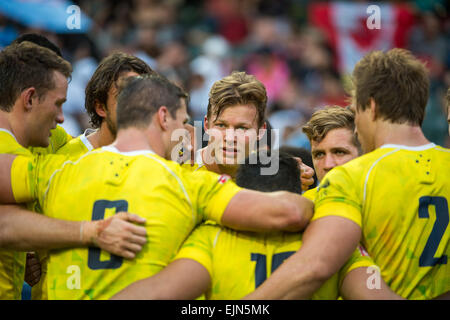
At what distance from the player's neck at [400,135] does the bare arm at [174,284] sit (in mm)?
1466

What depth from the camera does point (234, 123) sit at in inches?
208

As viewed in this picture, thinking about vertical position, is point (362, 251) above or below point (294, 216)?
below

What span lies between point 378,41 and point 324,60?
1.23 metres

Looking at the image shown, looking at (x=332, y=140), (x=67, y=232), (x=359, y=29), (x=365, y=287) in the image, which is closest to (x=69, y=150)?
(x=67, y=232)

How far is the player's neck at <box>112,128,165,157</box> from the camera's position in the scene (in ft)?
12.4

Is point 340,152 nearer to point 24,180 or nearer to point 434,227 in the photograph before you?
point 434,227

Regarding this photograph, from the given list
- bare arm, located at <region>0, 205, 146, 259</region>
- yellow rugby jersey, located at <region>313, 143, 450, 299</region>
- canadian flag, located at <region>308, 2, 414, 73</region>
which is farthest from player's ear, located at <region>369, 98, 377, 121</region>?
canadian flag, located at <region>308, 2, 414, 73</region>

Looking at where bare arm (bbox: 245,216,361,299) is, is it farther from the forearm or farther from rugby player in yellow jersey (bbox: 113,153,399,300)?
the forearm

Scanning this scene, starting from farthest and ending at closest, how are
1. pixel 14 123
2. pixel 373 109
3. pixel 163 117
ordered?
pixel 14 123 → pixel 373 109 → pixel 163 117

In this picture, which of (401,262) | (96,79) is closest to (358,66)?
(401,262)

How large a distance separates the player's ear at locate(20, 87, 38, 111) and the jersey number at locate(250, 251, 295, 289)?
1.88 metres

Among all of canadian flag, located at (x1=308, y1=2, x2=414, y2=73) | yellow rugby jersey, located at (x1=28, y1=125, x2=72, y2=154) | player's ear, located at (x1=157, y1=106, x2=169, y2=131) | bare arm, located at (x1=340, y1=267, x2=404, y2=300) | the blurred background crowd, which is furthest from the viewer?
canadian flag, located at (x1=308, y1=2, x2=414, y2=73)

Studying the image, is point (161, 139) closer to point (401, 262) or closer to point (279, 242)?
point (279, 242)

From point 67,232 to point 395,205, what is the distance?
199cm
